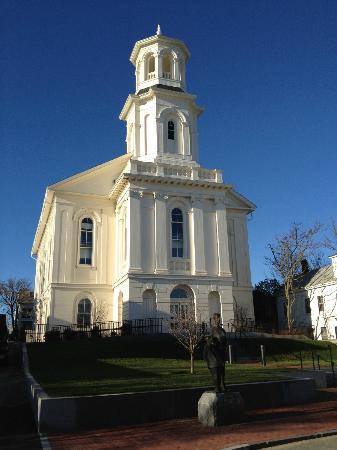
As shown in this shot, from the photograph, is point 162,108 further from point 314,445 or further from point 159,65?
point 314,445

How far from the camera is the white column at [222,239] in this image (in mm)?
32562

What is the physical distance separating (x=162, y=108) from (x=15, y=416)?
29709 mm

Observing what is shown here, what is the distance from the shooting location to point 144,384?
13086 millimetres

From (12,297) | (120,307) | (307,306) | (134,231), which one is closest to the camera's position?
(134,231)

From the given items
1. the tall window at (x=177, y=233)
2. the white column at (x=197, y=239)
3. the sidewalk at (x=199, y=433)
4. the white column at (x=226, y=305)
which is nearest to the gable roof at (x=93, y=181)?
the tall window at (x=177, y=233)

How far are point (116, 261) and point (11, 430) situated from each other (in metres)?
24.3

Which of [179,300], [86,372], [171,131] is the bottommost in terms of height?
[86,372]

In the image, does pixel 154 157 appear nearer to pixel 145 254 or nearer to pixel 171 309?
pixel 145 254

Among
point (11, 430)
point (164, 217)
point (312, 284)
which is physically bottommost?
point (11, 430)

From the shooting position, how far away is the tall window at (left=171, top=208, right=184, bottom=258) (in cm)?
3241

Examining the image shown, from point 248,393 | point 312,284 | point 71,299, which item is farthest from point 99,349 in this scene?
point 312,284

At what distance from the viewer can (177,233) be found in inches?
1297

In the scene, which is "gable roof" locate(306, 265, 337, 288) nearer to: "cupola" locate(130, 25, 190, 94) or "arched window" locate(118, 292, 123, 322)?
"arched window" locate(118, 292, 123, 322)

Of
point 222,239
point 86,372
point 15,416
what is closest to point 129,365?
point 86,372
